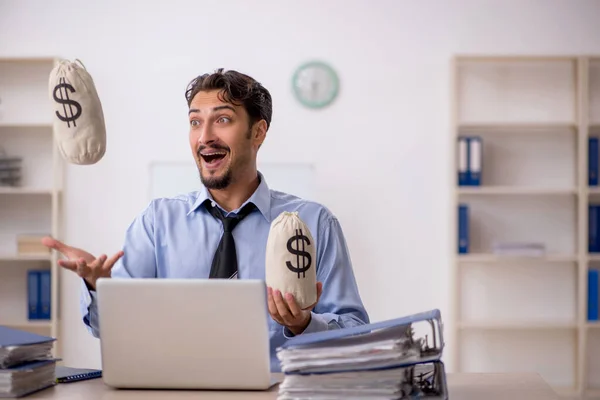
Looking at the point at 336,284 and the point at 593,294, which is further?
the point at 593,294

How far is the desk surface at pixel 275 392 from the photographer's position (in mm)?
1557

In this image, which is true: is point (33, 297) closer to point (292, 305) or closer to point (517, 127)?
point (517, 127)

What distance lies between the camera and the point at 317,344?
1.47 m

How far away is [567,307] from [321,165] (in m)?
1.69

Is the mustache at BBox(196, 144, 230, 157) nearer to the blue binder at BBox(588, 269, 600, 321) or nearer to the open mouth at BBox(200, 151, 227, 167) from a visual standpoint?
the open mouth at BBox(200, 151, 227, 167)

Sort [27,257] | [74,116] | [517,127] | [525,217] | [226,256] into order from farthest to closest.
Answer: [525,217], [517,127], [27,257], [226,256], [74,116]

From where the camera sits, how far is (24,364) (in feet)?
5.30

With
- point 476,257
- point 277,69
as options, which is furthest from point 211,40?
point 476,257

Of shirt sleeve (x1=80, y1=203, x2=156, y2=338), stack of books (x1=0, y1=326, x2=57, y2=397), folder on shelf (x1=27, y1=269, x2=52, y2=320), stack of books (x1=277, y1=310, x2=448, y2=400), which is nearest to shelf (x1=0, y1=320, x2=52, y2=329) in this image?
folder on shelf (x1=27, y1=269, x2=52, y2=320)

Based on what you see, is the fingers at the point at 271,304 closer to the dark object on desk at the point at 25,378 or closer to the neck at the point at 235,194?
the dark object on desk at the point at 25,378

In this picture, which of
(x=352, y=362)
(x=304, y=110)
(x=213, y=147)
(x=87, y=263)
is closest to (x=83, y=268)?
(x=87, y=263)

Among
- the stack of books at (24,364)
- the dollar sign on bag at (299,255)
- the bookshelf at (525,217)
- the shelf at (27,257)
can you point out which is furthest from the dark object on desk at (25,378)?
the bookshelf at (525,217)

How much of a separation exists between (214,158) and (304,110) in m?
2.43

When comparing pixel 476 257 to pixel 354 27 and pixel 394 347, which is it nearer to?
pixel 354 27
